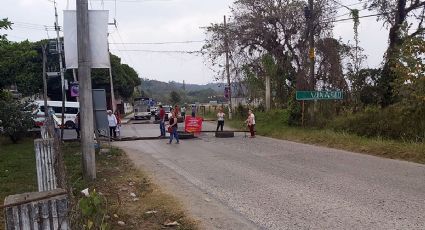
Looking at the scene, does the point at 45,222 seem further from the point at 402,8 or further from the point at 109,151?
Answer: the point at 402,8

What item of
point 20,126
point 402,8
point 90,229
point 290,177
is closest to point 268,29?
point 402,8

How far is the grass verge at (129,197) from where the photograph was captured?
6.79m

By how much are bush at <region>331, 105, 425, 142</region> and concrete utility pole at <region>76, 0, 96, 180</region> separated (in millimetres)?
11148

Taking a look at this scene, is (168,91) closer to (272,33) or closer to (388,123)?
(272,33)

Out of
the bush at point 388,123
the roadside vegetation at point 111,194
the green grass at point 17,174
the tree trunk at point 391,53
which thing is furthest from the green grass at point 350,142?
the green grass at point 17,174

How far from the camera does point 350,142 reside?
1691cm

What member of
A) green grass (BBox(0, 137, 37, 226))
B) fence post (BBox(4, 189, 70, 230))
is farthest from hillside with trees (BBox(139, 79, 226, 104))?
fence post (BBox(4, 189, 70, 230))

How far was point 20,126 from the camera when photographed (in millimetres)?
21781

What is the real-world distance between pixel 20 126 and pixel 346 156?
15.4 metres

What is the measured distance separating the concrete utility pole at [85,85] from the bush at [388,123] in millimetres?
11148

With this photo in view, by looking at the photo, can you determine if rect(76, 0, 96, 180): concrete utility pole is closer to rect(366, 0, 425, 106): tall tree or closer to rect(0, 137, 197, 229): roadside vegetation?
rect(0, 137, 197, 229): roadside vegetation

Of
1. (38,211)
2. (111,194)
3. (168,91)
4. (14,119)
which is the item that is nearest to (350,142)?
(111,194)

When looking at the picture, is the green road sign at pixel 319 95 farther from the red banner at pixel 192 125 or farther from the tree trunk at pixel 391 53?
the red banner at pixel 192 125

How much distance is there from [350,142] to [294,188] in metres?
8.35
